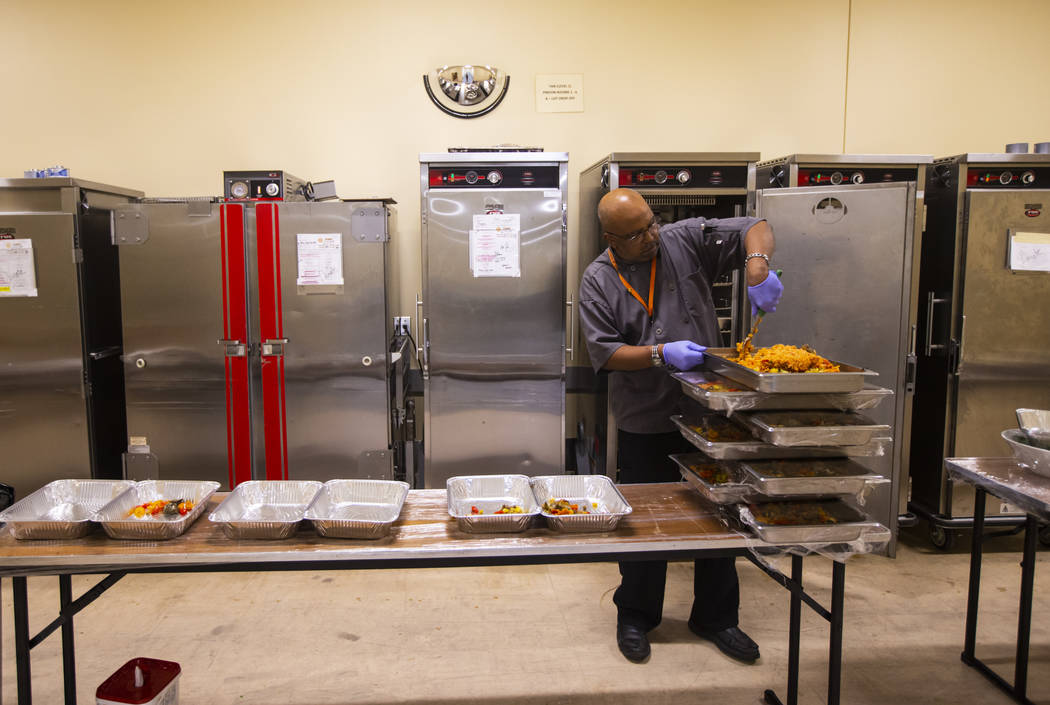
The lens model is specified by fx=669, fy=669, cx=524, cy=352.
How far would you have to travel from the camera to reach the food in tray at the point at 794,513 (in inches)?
70.8

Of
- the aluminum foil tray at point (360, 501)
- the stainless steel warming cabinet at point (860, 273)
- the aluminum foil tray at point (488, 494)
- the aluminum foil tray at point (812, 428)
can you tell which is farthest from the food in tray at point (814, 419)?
the stainless steel warming cabinet at point (860, 273)

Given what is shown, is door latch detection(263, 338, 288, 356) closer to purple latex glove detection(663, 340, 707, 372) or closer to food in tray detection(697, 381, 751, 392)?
purple latex glove detection(663, 340, 707, 372)

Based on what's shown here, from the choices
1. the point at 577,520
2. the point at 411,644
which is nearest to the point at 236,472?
the point at 411,644

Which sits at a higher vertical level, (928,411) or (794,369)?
(794,369)

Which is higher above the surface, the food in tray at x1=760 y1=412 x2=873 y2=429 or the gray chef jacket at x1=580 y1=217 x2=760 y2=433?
the gray chef jacket at x1=580 y1=217 x2=760 y2=433

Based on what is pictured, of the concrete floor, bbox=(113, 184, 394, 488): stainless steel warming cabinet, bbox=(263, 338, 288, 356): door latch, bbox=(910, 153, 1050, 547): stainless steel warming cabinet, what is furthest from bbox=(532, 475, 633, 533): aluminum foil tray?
bbox=(910, 153, 1050, 547): stainless steel warming cabinet

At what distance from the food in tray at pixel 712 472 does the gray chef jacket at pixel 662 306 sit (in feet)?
1.44

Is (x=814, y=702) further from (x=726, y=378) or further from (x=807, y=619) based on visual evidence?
(x=726, y=378)

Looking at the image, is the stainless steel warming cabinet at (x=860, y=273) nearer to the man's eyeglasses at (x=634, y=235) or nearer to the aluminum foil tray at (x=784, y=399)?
the man's eyeglasses at (x=634, y=235)

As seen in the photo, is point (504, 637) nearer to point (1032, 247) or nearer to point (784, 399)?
point (784, 399)

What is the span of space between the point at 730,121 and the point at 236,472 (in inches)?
136

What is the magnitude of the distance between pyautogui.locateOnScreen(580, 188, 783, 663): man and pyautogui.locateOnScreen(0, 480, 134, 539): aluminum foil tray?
163cm

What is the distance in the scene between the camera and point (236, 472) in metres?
3.48

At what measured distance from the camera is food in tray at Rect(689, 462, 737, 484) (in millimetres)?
1927
